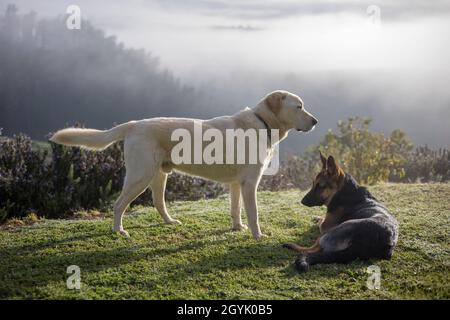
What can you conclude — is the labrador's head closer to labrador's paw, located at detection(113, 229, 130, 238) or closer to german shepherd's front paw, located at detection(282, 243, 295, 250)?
german shepherd's front paw, located at detection(282, 243, 295, 250)

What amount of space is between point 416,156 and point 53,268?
1216cm

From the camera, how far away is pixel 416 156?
15.2 metres

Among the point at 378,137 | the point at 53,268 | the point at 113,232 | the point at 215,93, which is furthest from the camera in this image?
the point at 215,93

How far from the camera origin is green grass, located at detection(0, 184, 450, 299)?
16.3 ft

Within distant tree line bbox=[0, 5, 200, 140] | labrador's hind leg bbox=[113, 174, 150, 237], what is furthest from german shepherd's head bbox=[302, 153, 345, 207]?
distant tree line bbox=[0, 5, 200, 140]

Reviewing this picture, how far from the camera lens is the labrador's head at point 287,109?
22.8 ft

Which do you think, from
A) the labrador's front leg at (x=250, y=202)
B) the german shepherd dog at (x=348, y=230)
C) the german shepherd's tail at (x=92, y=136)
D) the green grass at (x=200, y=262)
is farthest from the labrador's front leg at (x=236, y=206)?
the german shepherd's tail at (x=92, y=136)

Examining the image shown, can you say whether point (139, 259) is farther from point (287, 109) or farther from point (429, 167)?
point (429, 167)

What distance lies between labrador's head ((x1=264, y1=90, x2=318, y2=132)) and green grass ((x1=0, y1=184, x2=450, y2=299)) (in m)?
1.46

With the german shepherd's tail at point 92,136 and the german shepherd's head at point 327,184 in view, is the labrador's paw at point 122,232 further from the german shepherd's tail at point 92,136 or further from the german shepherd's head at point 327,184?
the german shepherd's head at point 327,184

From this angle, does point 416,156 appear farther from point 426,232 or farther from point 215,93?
point 215,93

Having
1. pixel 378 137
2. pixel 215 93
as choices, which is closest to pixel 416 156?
pixel 378 137
